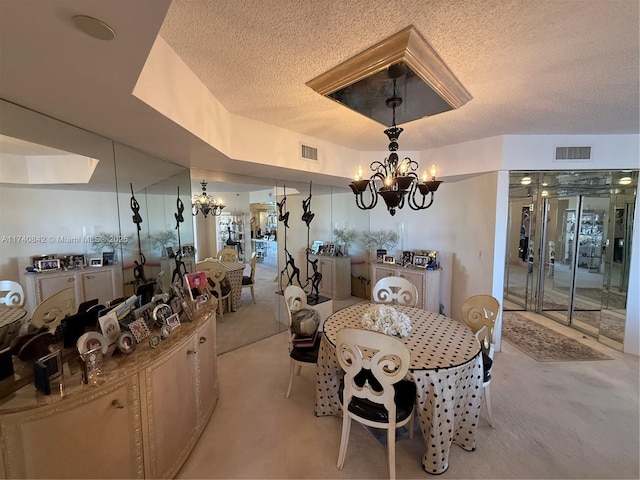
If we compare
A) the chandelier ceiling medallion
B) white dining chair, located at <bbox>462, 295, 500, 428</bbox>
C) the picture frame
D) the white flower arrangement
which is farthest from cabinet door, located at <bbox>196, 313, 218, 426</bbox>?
the picture frame

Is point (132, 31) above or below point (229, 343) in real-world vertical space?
above

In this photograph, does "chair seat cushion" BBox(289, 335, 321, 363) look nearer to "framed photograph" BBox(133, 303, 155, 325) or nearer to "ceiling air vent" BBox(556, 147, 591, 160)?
"framed photograph" BBox(133, 303, 155, 325)

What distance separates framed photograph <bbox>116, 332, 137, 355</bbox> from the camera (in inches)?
58.7

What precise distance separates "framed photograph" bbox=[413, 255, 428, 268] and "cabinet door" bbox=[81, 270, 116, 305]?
3.78 m

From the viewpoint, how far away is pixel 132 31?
2.84ft

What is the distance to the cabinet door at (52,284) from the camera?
1526 millimetres

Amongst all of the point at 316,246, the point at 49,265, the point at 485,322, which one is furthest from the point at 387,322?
the point at 316,246

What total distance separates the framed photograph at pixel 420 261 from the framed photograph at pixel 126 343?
3668 mm

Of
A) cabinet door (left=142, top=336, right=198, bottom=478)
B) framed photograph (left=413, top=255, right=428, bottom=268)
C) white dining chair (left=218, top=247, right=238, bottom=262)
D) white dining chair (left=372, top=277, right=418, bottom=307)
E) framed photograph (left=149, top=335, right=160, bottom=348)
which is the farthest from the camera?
framed photograph (left=413, top=255, right=428, bottom=268)

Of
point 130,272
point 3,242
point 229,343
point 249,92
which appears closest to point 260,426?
point 229,343

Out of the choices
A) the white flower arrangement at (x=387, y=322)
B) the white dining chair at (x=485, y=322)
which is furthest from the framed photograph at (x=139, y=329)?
the white dining chair at (x=485, y=322)

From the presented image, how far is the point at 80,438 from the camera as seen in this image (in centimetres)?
123

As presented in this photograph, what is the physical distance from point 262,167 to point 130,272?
160 centimetres

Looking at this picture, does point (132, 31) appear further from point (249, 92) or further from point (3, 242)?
point (3, 242)
